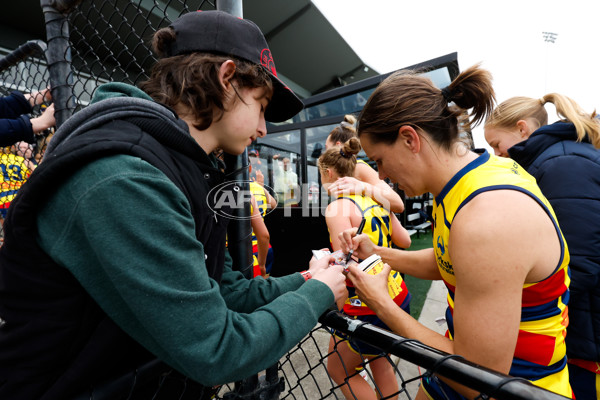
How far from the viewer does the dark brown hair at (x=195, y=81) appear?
1001mm

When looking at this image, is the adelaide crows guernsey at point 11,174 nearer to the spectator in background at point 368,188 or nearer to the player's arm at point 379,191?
the spectator in background at point 368,188

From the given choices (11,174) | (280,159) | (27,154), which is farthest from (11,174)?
(280,159)

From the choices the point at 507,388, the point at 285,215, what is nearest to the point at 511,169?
the point at 507,388

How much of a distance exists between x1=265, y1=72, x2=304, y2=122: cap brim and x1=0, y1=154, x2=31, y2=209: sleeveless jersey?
9.68 ft

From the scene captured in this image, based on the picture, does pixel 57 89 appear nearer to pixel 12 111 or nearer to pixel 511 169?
pixel 12 111

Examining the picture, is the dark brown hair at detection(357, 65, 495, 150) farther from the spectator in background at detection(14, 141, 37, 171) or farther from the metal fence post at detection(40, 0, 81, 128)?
the spectator in background at detection(14, 141, 37, 171)

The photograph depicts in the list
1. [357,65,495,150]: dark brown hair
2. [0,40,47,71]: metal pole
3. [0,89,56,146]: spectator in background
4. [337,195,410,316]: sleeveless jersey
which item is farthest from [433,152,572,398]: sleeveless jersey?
[0,40,47,71]: metal pole

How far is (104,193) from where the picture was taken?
1.95 feet

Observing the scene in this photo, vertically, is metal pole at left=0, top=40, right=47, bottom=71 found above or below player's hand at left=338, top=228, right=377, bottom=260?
above

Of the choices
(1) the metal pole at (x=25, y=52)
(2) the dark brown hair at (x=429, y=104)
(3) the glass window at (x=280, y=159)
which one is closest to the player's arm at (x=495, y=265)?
(2) the dark brown hair at (x=429, y=104)

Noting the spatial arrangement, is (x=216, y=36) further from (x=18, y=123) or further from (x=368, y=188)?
(x=18, y=123)

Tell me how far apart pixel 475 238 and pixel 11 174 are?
392cm

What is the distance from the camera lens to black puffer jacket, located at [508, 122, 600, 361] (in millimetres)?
1503

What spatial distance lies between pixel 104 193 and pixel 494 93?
62.7 inches
